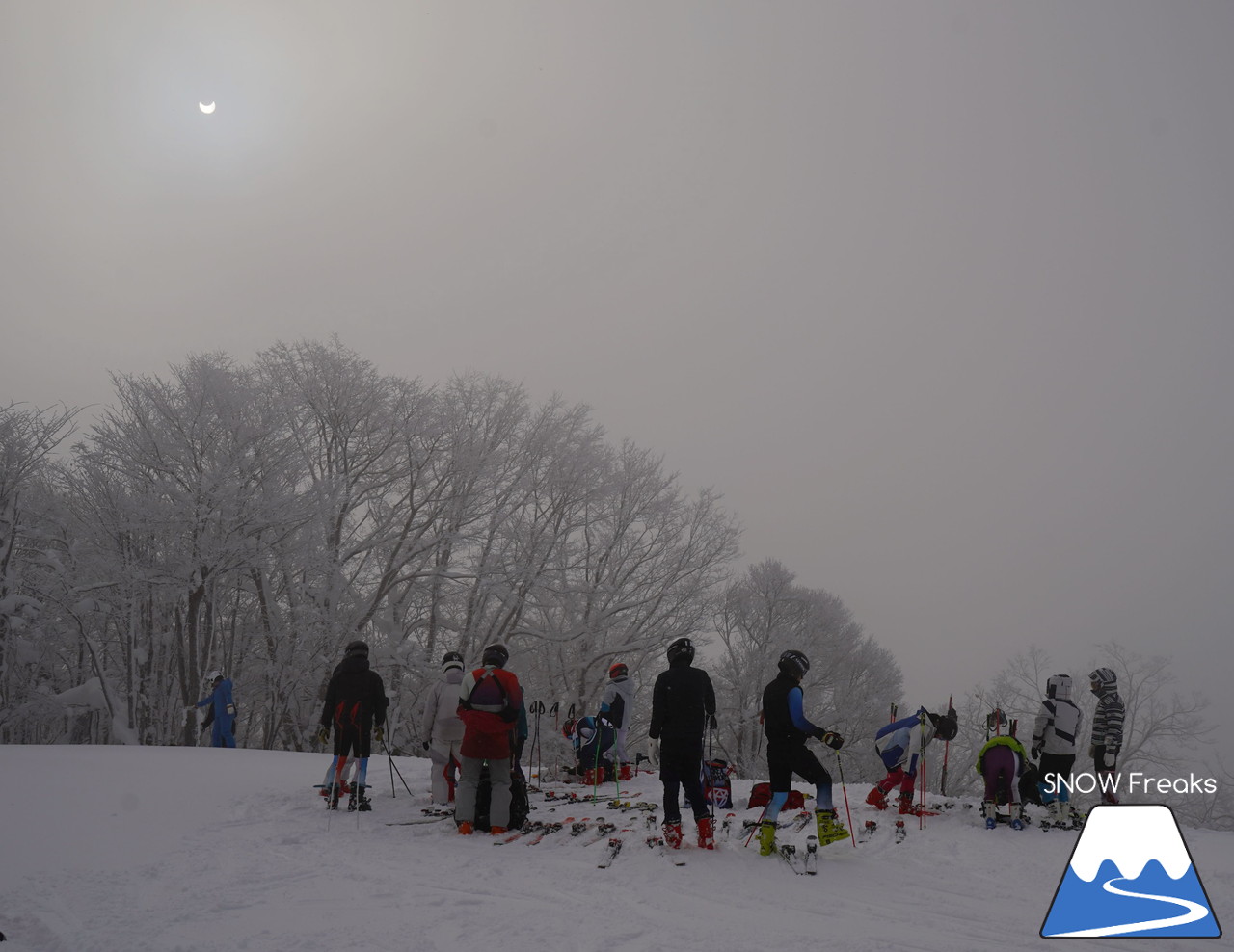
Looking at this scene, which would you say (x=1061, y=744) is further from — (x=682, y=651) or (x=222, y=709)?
(x=222, y=709)

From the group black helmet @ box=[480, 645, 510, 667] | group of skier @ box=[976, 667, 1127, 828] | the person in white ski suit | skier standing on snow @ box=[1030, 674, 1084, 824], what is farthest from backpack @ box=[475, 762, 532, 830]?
skier standing on snow @ box=[1030, 674, 1084, 824]

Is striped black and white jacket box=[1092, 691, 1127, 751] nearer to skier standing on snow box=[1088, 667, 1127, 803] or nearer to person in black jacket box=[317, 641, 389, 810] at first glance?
skier standing on snow box=[1088, 667, 1127, 803]

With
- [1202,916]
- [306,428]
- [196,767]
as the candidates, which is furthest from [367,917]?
[306,428]

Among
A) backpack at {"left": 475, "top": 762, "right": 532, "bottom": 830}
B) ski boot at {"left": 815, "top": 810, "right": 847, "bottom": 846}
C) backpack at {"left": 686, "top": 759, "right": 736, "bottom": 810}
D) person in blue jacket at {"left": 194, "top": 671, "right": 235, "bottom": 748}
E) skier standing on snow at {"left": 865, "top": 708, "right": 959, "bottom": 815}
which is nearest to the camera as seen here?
ski boot at {"left": 815, "top": 810, "right": 847, "bottom": 846}

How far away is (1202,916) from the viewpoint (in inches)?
199

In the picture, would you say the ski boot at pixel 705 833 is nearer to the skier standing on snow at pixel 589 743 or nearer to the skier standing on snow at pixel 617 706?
the skier standing on snow at pixel 617 706

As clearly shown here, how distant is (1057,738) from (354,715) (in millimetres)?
8077

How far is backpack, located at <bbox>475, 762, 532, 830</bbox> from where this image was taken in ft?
27.3

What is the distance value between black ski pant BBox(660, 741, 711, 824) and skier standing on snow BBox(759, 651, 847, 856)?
0.60 meters

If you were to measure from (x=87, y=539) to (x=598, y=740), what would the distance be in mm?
19322

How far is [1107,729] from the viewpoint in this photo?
953 cm

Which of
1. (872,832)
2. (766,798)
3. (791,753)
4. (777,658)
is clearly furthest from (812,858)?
(777,658)

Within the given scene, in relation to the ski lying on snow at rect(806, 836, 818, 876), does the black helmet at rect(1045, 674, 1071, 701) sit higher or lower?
higher

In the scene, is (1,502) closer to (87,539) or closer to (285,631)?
(87,539)
